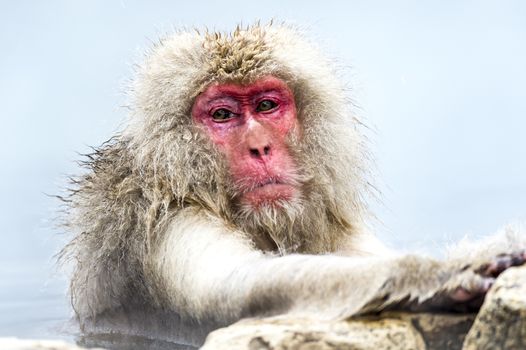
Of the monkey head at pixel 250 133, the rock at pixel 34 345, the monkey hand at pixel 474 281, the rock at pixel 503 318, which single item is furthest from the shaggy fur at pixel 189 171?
the rock at pixel 503 318

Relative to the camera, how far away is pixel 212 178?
4.54 metres

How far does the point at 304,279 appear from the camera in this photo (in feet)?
10.3

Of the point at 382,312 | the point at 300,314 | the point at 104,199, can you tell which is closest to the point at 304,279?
the point at 300,314

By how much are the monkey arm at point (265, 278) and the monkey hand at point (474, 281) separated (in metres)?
0.03

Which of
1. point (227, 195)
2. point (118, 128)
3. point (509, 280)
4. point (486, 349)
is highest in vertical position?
point (118, 128)

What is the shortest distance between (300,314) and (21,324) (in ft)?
12.7

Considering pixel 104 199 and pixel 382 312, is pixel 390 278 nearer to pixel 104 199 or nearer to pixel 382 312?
pixel 382 312

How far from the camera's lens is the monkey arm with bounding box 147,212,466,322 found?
9.29 ft

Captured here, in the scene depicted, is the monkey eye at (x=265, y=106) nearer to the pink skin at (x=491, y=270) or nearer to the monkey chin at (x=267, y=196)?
the monkey chin at (x=267, y=196)

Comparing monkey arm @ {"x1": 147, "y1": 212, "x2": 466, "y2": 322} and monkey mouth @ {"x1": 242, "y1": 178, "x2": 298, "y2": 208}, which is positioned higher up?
monkey mouth @ {"x1": 242, "y1": 178, "x2": 298, "y2": 208}

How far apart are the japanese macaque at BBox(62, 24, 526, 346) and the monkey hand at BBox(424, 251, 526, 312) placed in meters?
1.08

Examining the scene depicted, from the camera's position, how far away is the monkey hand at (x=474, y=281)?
2703 millimetres

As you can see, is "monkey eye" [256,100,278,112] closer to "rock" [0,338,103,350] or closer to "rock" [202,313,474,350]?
"rock" [202,313,474,350]

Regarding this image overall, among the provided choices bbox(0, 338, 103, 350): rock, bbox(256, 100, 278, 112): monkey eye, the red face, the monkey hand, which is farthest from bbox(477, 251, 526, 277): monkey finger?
bbox(256, 100, 278, 112): monkey eye
